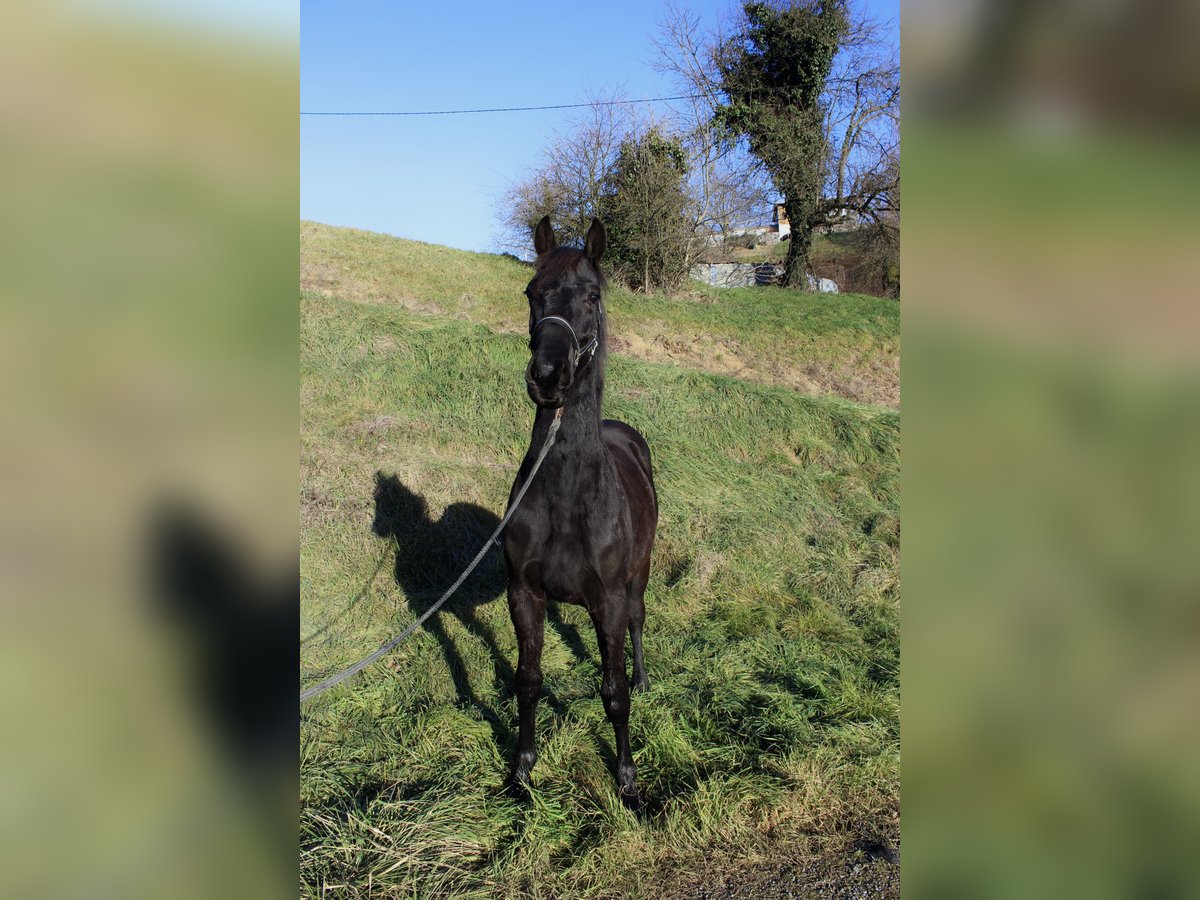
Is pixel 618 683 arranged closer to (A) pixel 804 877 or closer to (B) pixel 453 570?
Result: (A) pixel 804 877

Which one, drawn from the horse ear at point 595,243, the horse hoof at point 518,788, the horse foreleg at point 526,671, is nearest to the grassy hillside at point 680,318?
the horse ear at point 595,243

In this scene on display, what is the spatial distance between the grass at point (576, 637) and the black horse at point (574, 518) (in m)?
0.41

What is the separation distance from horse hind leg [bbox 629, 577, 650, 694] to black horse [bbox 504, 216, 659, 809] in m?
1.14

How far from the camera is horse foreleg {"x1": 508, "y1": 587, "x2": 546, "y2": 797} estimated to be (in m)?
3.79

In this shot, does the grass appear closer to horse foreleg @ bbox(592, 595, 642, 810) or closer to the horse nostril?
horse foreleg @ bbox(592, 595, 642, 810)

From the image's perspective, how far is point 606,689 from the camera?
12.6ft

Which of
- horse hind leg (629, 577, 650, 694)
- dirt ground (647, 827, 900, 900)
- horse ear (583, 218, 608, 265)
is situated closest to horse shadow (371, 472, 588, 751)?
horse hind leg (629, 577, 650, 694)

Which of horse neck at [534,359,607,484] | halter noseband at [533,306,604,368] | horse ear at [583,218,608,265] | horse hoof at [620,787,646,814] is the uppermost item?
horse ear at [583,218,608,265]

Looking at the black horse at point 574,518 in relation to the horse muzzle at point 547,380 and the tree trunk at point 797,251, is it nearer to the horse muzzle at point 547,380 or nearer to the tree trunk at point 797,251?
the horse muzzle at point 547,380

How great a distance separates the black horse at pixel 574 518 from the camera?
342 centimetres
